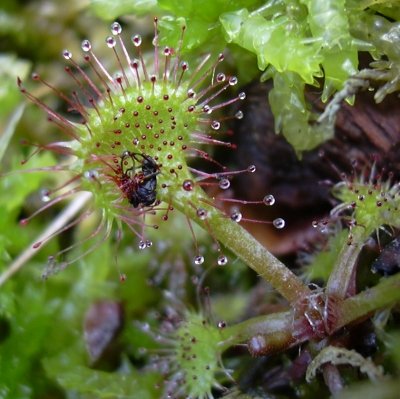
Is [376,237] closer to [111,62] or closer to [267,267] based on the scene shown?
[267,267]

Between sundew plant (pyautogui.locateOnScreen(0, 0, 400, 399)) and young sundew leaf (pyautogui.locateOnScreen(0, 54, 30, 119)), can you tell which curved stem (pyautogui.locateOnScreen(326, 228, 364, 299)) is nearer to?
sundew plant (pyautogui.locateOnScreen(0, 0, 400, 399))

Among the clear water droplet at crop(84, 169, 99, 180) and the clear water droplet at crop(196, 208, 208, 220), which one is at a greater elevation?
the clear water droplet at crop(84, 169, 99, 180)

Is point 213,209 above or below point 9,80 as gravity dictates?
below

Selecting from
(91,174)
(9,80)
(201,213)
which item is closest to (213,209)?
(201,213)

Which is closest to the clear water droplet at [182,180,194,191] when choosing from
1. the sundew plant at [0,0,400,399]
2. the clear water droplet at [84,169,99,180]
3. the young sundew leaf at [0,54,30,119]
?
the sundew plant at [0,0,400,399]

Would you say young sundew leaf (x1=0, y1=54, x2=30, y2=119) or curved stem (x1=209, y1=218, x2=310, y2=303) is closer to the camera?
curved stem (x1=209, y1=218, x2=310, y2=303)

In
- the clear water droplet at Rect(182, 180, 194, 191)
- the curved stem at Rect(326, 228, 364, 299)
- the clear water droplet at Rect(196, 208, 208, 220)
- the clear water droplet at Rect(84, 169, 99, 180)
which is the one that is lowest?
the curved stem at Rect(326, 228, 364, 299)

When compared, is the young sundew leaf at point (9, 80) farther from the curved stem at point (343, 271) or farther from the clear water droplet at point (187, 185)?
the curved stem at point (343, 271)

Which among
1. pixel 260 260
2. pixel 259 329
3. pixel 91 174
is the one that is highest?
pixel 91 174

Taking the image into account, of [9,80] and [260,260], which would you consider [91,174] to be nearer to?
[260,260]
